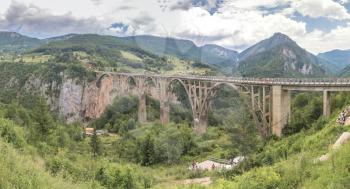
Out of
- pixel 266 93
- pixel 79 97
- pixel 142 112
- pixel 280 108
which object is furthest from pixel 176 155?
pixel 79 97

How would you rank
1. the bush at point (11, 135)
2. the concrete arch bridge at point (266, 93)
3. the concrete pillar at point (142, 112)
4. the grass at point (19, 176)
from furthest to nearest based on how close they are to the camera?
the concrete pillar at point (142, 112) < the concrete arch bridge at point (266, 93) < the bush at point (11, 135) < the grass at point (19, 176)

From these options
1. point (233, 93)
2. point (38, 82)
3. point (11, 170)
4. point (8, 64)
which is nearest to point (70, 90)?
point (38, 82)

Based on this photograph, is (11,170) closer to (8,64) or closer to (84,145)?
(84,145)

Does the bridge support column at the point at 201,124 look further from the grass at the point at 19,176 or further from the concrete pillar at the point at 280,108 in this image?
the grass at the point at 19,176

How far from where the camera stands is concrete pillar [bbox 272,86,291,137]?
145ft

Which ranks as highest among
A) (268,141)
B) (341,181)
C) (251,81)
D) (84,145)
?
(251,81)

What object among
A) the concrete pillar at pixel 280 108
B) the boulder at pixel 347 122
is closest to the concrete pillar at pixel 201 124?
the concrete pillar at pixel 280 108

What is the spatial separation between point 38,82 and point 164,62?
74653 mm

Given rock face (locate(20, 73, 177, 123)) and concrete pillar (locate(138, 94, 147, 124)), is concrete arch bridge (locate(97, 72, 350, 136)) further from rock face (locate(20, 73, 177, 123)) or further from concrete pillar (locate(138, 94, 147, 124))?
rock face (locate(20, 73, 177, 123))

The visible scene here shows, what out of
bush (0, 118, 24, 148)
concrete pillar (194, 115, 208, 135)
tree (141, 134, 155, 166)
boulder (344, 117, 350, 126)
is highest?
boulder (344, 117, 350, 126)

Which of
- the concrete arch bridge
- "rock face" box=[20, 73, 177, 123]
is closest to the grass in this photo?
the concrete arch bridge

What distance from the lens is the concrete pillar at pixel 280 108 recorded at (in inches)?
1743

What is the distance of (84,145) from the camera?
218 feet

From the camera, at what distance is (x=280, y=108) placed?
44188mm
